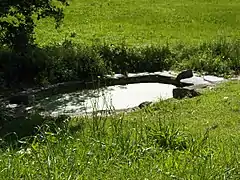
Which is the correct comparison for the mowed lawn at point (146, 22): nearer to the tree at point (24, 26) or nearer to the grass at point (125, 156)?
the tree at point (24, 26)

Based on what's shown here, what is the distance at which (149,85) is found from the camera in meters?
12.6

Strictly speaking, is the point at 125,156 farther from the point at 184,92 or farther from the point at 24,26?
the point at 24,26

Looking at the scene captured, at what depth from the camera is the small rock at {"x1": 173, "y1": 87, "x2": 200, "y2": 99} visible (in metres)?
11.0

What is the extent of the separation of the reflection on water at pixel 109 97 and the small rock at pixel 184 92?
307 mm

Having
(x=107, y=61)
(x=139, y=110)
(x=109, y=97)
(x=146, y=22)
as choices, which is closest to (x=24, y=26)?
(x=107, y=61)

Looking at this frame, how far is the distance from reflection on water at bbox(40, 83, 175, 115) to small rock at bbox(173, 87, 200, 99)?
1.01 feet

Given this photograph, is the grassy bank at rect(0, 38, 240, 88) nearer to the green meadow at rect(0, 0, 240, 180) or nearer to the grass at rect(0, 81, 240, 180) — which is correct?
the green meadow at rect(0, 0, 240, 180)

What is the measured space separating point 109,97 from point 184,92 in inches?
56.9

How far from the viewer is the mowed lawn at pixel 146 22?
1636 cm

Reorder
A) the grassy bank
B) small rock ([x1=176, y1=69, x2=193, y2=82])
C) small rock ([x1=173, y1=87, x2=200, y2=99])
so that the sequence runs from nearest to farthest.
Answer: small rock ([x1=173, y1=87, x2=200, y2=99]), the grassy bank, small rock ([x1=176, y1=69, x2=193, y2=82])

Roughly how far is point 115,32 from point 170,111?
799cm

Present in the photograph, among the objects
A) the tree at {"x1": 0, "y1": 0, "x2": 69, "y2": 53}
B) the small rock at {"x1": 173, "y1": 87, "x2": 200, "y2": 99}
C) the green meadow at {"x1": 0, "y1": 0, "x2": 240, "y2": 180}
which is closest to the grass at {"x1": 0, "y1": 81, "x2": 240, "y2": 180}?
the green meadow at {"x1": 0, "y1": 0, "x2": 240, "y2": 180}

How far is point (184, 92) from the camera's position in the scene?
11.1 m

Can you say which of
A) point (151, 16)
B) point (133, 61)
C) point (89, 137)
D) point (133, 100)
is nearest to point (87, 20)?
point (151, 16)
